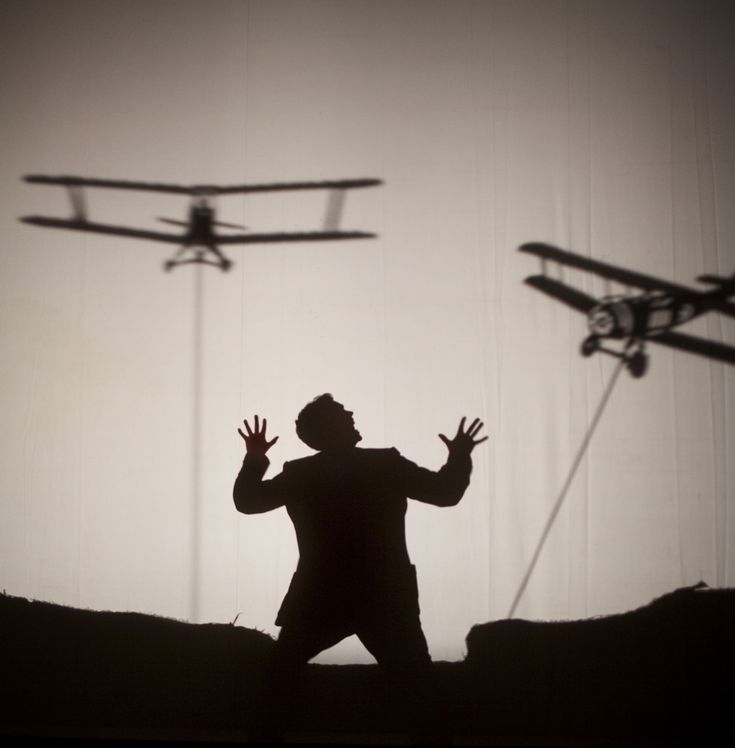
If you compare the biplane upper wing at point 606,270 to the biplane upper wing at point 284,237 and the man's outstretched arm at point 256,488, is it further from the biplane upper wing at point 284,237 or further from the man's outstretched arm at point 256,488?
the man's outstretched arm at point 256,488

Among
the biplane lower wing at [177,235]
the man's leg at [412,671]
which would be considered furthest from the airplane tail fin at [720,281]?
the man's leg at [412,671]

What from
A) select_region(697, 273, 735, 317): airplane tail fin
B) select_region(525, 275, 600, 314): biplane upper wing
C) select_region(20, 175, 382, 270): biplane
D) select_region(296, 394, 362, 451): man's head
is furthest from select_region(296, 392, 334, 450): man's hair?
select_region(697, 273, 735, 317): airplane tail fin

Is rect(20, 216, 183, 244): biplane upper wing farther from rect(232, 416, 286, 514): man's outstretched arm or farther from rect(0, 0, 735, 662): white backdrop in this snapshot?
rect(232, 416, 286, 514): man's outstretched arm

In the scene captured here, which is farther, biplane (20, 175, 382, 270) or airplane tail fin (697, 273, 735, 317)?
biplane (20, 175, 382, 270)

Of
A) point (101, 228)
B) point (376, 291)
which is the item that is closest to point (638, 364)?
point (376, 291)

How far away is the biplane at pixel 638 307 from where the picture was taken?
2.12 meters

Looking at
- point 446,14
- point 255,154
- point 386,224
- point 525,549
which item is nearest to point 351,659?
point 525,549

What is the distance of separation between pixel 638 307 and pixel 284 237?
1149 millimetres

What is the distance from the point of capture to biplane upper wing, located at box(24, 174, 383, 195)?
7.39 feet

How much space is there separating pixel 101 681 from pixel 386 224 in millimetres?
1681

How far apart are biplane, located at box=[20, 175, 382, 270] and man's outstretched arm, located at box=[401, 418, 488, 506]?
0.98 meters

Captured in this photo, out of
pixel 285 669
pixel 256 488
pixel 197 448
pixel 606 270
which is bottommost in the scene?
pixel 285 669

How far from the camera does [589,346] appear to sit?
215cm

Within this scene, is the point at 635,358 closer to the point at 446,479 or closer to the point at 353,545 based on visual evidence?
the point at 446,479
